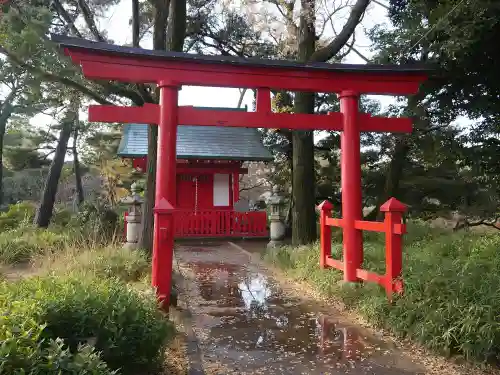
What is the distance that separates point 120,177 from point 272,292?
1618 cm

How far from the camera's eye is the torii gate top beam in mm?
5953

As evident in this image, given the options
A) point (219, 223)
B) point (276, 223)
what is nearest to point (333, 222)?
point (276, 223)

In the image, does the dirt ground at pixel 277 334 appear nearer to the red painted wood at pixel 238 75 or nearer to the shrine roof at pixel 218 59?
the red painted wood at pixel 238 75

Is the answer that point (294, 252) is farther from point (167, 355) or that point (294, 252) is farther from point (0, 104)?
point (0, 104)

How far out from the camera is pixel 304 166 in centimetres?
1091

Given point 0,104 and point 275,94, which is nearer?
point 275,94

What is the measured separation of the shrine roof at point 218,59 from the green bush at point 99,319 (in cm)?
319

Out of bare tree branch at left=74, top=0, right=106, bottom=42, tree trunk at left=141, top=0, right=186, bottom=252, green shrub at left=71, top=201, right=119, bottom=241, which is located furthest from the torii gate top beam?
green shrub at left=71, top=201, right=119, bottom=241

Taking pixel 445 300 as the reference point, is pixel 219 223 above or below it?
above

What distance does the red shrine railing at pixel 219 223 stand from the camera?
16109 mm

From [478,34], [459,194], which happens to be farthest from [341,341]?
[459,194]

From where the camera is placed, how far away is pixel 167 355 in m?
4.38

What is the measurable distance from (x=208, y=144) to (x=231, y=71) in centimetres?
1123

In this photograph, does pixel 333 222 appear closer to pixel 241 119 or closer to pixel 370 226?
pixel 370 226
